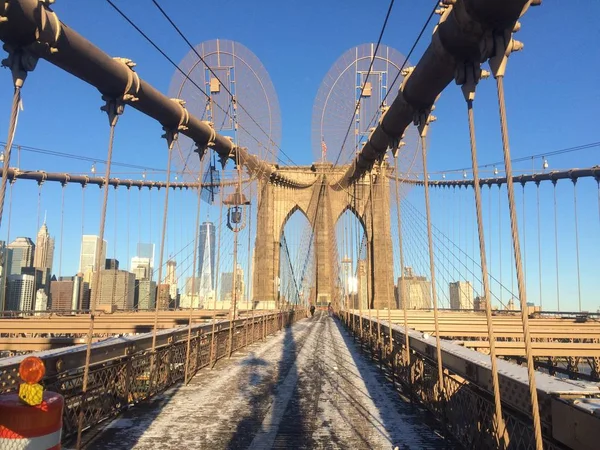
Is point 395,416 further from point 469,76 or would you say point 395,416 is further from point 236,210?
point 236,210

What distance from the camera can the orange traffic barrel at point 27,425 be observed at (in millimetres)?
2529

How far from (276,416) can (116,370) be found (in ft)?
8.90

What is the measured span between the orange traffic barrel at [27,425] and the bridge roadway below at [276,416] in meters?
3.44

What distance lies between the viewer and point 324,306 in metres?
81.8

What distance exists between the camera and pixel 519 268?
428cm

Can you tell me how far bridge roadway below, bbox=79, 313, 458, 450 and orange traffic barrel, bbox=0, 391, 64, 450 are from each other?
3.44 meters

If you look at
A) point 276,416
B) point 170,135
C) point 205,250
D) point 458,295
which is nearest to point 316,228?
point 458,295

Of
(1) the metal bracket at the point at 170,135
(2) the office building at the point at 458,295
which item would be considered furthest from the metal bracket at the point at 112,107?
(2) the office building at the point at 458,295

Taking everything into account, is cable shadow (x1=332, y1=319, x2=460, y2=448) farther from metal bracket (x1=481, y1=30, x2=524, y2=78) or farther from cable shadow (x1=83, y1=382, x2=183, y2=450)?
metal bracket (x1=481, y1=30, x2=524, y2=78)

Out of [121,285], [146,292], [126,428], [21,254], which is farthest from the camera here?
[21,254]

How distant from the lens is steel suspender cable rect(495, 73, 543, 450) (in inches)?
143

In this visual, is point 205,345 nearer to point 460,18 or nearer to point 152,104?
point 152,104

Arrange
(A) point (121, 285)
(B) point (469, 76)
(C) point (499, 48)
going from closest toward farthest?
(C) point (499, 48) → (B) point (469, 76) → (A) point (121, 285)

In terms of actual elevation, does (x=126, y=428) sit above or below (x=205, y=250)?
below
